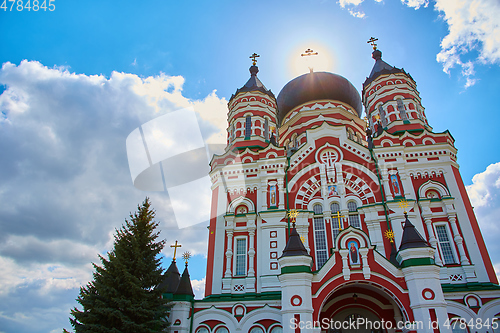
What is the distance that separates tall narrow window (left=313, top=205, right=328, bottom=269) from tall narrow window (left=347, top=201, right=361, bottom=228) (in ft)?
4.18

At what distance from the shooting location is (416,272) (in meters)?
10.4

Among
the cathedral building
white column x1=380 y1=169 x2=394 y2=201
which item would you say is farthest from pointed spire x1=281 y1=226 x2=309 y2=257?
white column x1=380 y1=169 x2=394 y2=201

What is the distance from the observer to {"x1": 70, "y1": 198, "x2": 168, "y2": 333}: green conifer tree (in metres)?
10.8

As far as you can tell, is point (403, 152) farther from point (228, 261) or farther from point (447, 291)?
point (228, 261)

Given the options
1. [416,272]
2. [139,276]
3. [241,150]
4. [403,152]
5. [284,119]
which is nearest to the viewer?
[416,272]

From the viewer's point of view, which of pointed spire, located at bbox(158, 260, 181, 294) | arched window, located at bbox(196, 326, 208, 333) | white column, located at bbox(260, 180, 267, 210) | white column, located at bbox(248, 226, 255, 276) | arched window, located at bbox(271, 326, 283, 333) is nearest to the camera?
arched window, located at bbox(271, 326, 283, 333)

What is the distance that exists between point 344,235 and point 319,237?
3928 millimetres

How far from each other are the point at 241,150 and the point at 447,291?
1157 centimetres

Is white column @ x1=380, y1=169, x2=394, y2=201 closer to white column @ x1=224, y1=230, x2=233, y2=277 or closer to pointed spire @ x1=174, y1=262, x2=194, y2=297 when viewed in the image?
white column @ x1=224, y1=230, x2=233, y2=277

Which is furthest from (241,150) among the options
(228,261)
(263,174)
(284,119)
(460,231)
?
(460,231)

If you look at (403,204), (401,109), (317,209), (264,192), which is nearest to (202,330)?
(264,192)

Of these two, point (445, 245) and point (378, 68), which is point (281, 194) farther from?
point (378, 68)

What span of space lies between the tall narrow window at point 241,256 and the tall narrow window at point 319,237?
327 cm

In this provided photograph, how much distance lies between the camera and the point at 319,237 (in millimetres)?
15516
